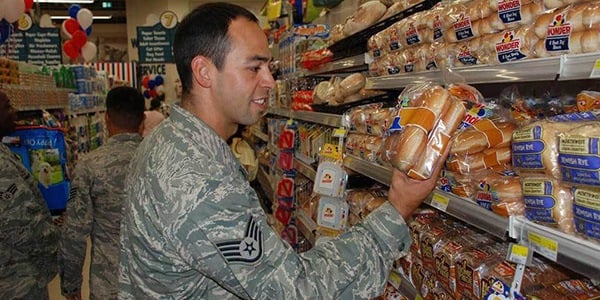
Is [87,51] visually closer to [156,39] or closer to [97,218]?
[156,39]

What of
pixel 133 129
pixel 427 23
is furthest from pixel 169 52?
pixel 427 23

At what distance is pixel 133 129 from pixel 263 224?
244 cm

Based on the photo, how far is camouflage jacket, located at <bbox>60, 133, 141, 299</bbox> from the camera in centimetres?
315

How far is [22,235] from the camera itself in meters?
3.09

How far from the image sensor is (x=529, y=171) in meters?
1.28

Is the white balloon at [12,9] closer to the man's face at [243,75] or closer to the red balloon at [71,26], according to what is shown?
the man's face at [243,75]

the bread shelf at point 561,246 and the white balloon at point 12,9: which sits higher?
the white balloon at point 12,9

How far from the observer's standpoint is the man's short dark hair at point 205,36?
5.10ft

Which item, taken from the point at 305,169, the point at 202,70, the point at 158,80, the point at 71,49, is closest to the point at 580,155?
the point at 202,70

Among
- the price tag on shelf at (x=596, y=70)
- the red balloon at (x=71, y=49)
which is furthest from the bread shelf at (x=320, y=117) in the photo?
the red balloon at (x=71, y=49)

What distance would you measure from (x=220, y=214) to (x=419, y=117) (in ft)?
2.04

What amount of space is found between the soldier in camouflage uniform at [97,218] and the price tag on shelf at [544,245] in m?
2.56

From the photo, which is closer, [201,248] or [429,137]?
[201,248]

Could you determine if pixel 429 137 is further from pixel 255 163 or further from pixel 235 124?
pixel 255 163
